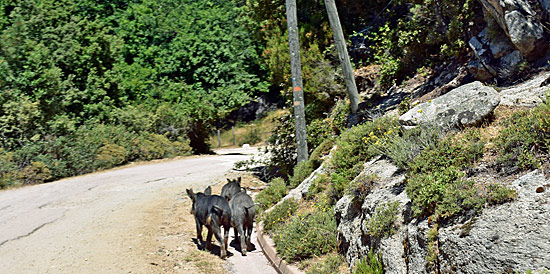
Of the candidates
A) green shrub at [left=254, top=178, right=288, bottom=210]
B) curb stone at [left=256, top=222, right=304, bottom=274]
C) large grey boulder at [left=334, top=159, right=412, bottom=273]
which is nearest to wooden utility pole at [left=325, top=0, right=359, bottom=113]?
green shrub at [left=254, top=178, right=288, bottom=210]

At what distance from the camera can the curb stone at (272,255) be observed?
22.2 ft

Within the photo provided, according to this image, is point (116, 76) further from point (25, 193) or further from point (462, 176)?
point (462, 176)

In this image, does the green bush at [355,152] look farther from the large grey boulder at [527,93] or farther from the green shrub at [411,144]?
the large grey boulder at [527,93]

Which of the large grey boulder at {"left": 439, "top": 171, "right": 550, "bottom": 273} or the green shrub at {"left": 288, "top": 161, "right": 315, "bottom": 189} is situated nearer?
the large grey boulder at {"left": 439, "top": 171, "right": 550, "bottom": 273}

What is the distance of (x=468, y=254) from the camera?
420 centimetres

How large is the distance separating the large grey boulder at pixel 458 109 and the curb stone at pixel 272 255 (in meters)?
2.70

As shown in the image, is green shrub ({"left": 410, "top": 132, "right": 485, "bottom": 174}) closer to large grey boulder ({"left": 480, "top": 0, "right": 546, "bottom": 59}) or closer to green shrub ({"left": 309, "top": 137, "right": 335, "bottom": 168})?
large grey boulder ({"left": 480, "top": 0, "right": 546, "bottom": 59})

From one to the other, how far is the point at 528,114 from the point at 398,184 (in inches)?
68.8

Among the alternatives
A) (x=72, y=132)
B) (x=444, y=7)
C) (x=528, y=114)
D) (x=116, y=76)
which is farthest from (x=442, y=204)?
(x=116, y=76)

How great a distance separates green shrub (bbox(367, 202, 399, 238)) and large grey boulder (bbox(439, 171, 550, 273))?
915 mm

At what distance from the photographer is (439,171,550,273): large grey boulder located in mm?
3777

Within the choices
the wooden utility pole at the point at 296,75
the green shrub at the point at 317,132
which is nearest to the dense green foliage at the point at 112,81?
the wooden utility pole at the point at 296,75

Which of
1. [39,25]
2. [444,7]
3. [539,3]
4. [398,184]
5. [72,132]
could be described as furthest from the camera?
[39,25]

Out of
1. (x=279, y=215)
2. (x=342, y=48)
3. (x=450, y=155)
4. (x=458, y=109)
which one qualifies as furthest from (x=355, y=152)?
(x=342, y=48)
